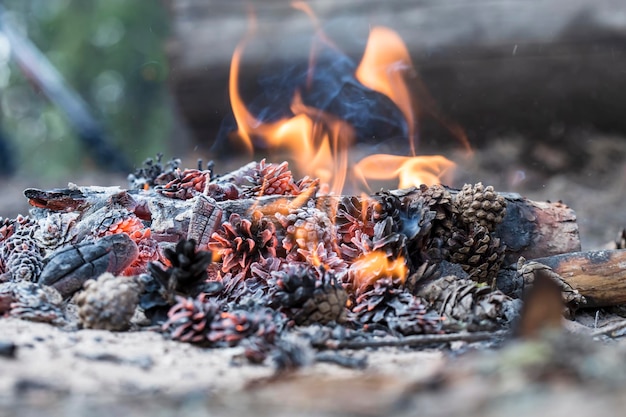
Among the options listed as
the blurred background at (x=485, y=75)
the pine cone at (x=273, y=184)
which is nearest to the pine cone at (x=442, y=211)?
the pine cone at (x=273, y=184)

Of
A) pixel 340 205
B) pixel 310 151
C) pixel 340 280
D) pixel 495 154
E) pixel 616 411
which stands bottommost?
pixel 616 411

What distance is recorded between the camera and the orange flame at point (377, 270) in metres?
2.76

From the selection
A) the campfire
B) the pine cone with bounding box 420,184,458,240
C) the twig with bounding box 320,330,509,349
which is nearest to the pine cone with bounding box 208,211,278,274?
the campfire

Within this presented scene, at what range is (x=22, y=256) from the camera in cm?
291

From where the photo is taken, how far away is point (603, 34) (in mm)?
6656

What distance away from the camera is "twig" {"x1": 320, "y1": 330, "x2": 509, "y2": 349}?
87.6 inches

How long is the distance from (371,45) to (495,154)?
2.34 metres

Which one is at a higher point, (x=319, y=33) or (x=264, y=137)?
(x=319, y=33)

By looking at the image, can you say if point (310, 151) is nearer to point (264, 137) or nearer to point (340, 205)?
point (264, 137)

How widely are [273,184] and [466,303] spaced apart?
118 centimetres

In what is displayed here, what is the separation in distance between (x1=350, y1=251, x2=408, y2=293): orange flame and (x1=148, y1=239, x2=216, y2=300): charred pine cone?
0.63 metres

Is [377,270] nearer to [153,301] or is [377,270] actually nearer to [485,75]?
[153,301]

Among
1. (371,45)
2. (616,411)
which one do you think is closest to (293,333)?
(616,411)

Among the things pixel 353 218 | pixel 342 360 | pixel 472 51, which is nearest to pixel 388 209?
pixel 353 218
